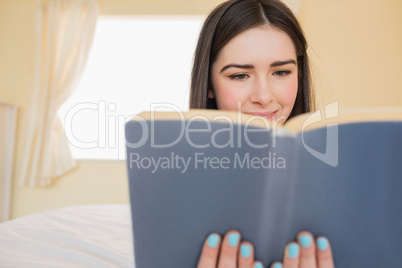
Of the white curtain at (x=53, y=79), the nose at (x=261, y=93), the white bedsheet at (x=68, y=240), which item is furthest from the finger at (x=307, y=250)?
the white curtain at (x=53, y=79)

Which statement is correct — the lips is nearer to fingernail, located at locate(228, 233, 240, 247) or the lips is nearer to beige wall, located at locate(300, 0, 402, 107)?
fingernail, located at locate(228, 233, 240, 247)

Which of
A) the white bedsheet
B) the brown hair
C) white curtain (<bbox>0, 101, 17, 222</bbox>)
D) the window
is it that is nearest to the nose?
the brown hair

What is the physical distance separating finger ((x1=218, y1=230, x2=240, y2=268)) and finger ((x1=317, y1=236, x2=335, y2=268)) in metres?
0.11

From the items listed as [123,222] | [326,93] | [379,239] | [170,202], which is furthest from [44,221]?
[326,93]

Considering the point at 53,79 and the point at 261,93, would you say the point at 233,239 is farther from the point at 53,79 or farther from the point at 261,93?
the point at 53,79

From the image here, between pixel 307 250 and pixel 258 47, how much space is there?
71 centimetres

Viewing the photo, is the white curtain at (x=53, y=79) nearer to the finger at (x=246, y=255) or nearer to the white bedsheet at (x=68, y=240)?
the white bedsheet at (x=68, y=240)

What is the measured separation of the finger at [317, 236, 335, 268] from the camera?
0.48m

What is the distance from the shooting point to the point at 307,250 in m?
0.47

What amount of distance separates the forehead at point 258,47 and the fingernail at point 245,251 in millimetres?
670

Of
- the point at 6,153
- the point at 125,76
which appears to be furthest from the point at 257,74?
the point at 6,153

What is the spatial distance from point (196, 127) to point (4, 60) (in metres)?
3.75

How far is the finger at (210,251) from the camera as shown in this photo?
1.53 feet

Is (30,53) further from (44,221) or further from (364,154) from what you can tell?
(364,154)
